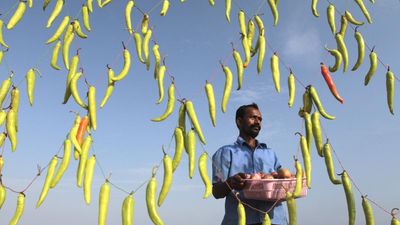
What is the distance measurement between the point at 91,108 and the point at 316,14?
2897 millimetres

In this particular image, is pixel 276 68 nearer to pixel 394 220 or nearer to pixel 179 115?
pixel 179 115

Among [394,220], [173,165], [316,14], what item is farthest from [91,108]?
[394,220]

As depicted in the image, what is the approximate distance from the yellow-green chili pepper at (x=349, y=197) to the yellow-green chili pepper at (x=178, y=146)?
1.70 m

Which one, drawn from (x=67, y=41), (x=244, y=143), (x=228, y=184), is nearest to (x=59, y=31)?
(x=67, y=41)

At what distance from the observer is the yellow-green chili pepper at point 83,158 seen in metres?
4.05

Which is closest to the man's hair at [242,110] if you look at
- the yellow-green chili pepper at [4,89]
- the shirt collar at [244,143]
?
the shirt collar at [244,143]

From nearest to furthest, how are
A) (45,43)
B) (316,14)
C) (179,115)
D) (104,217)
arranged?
(104,217) → (179,115) → (45,43) → (316,14)

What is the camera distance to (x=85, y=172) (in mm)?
4082

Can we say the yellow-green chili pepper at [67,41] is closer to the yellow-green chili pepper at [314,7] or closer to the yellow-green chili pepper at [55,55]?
the yellow-green chili pepper at [55,55]

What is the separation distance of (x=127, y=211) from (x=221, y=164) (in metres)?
3.44

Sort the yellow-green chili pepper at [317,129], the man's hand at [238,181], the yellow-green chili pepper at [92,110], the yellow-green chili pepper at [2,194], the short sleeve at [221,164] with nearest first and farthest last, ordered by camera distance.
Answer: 1. the yellow-green chili pepper at [92,110]
2. the yellow-green chili pepper at [2,194]
3. the yellow-green chili pepper at [317,129]
4. the man's hand at [238,181]
5. the short sleeve at [221,164]

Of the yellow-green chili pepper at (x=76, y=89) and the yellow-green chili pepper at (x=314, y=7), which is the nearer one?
the yellow-green chili pepper at (x=76, y=89)

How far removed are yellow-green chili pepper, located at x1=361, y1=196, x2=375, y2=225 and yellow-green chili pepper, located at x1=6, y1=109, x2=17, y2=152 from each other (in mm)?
3628

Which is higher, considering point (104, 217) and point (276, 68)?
point (276, 68)
